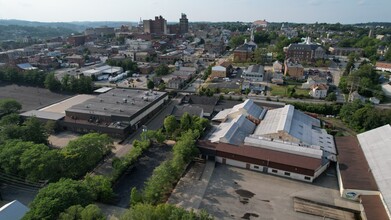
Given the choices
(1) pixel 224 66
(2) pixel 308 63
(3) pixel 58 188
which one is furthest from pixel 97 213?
(2) pixel 308 63

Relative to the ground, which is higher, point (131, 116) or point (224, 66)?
point (224, 66)

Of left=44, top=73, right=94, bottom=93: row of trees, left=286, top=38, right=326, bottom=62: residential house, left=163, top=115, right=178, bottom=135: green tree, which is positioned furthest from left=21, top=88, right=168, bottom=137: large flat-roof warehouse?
left=286, top=38, right=326, bottom=62: residential house

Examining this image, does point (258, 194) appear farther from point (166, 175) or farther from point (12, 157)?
point (12, 157)

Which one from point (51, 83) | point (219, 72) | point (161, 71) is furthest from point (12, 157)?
point (219, 72)

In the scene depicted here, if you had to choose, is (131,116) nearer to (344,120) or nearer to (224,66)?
(344,120)

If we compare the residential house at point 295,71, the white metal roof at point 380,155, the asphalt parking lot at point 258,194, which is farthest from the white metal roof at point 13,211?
the residential house at point 295,71

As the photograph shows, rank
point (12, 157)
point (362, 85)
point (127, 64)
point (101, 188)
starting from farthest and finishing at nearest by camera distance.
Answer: point (127, 64)
point (362, 85)
point (12, 157)
point (101, 188)

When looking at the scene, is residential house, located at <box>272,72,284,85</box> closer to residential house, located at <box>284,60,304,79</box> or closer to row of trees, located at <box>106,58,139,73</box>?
residential house, located at <box>284,60,304,79</box>
